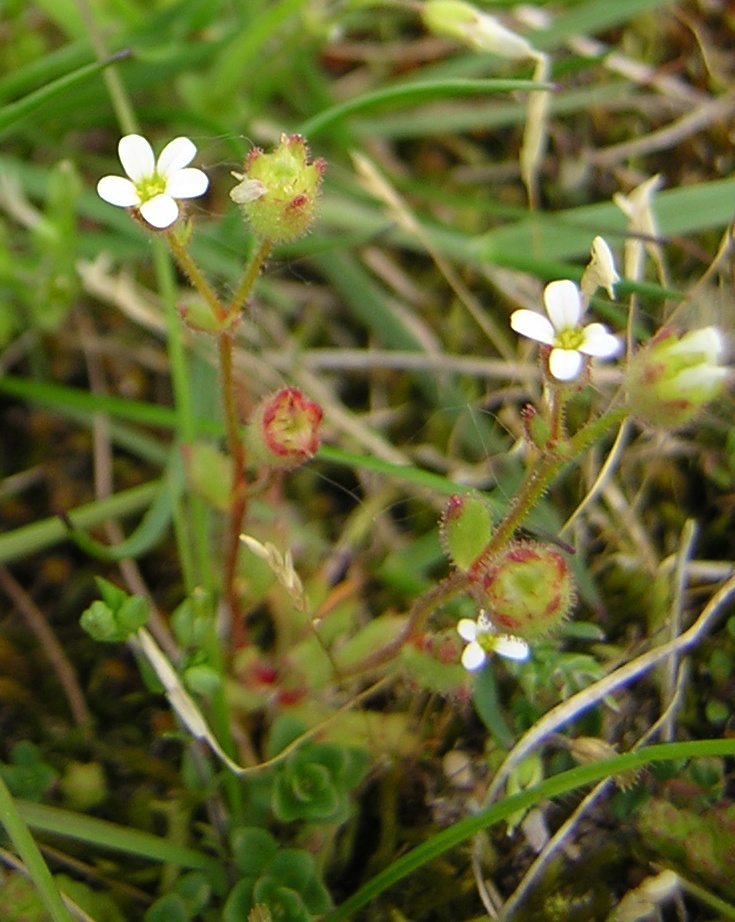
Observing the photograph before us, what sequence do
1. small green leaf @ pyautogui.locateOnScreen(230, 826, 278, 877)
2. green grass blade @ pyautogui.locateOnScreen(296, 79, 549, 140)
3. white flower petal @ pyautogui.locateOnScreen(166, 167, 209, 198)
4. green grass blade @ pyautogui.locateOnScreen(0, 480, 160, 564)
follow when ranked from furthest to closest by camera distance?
1. green grass blade @ pyautogui.locateOnScreen(0, 480, 160, 564)
2. green grass blade @ pyautogui.locateOnScreen(296, 79, 549, 140)
3. small green leaf @ pyautogui.locateOnScreen(230, 826, 278, 877)
4. white flower petal @ pyautogui.locateOnScreen(166, 167, 209, 198)

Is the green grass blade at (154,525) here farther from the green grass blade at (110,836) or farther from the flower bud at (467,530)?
the flower bud at (467,530)

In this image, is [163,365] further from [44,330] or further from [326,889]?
[326,889]

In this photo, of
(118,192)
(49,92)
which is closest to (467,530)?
(118,192)

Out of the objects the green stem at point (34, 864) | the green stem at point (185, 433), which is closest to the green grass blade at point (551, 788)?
the green stem at point (34, 864)

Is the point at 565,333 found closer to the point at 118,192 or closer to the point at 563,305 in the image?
the point at 563,305

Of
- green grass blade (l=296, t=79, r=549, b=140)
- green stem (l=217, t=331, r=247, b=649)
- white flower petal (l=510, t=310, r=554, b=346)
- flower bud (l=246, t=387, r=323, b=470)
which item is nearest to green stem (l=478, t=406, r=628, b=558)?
white flower petal (l=510, t=310, r=554, b=346)

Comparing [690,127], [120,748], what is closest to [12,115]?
[120,748]

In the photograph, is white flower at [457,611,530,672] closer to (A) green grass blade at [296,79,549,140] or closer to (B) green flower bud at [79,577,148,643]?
(B) green flower bud at [79,577,148,643]
